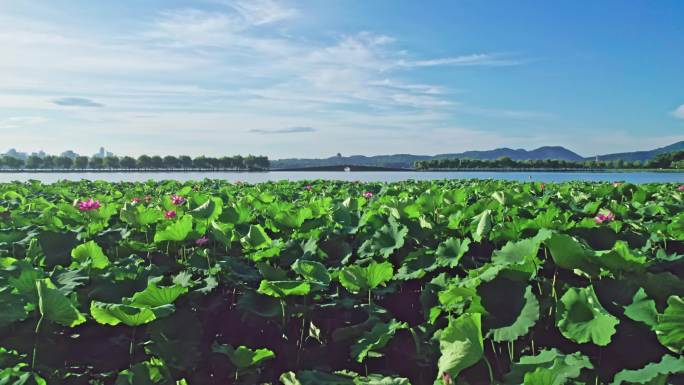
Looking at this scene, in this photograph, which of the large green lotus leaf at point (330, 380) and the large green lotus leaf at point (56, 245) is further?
the large green lotus leaf at point (56, 245)

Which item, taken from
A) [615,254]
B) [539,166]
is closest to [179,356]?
[615,254]

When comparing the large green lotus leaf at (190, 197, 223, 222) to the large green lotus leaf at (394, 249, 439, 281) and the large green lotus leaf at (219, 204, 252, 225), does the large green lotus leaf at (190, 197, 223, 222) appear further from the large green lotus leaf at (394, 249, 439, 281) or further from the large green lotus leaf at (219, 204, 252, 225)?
the large green lotus leaf at (394, 249, 439, 281)

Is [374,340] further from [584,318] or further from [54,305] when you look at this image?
[54,305]

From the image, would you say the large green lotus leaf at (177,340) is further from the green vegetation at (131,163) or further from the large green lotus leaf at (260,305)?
the green vegetation at (131,163)

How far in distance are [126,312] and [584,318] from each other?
209 cm

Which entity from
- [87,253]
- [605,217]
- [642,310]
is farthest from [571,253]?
[87,253]

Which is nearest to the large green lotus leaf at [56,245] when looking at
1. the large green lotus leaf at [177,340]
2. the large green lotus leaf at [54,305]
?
the large green lotus leaf at [54,305]

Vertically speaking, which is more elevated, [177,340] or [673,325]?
[673,325]

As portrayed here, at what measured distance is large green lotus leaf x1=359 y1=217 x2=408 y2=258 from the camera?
3314mm

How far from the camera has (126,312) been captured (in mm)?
2182

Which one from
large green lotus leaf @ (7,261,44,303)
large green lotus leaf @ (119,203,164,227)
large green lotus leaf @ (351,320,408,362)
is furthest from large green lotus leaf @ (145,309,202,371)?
large green lotus leaf @ (119,203,164,227)

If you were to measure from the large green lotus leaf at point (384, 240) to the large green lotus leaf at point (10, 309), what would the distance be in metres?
2.02

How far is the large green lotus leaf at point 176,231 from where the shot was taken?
3.39 metres

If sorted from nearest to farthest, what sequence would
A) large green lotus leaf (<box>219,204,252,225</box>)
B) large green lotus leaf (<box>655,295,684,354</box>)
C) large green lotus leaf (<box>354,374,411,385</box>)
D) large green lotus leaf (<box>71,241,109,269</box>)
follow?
large green lotus leaf (<box>655,295,684,354</box>)
large green lotus leaf (<box>354,374,411,385</box>)
large green lotus leaf (<box>71,241,109,269</box>)
large green lotus leaf (<box>219,204,252,225</box>)
